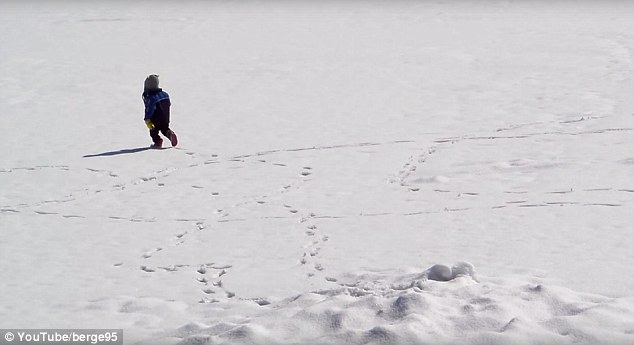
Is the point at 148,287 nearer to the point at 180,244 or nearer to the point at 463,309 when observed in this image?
the point at 180,244

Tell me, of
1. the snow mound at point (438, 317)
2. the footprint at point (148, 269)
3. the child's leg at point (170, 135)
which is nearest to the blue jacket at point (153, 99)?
the child's leg at point (170, 135)

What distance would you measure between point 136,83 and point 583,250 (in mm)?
12961

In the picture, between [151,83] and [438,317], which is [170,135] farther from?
[438,317]

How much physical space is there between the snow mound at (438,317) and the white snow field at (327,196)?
0.06 ft

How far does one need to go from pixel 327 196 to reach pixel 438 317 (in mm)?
4511

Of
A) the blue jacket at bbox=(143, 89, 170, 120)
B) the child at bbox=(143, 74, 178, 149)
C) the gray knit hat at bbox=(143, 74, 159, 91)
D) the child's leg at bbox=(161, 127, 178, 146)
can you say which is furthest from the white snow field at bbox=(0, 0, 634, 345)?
the gray knit hat at bbox=(143, 74, 159, 91)

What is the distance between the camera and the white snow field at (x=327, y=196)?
6188 mm

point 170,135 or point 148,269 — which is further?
point 170,135

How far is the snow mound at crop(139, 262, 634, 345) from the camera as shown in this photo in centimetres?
557

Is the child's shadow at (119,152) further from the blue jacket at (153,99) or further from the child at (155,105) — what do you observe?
the blue jacket at (153,99)

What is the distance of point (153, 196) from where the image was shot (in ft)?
34.2

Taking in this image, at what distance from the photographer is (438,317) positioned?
5816mm

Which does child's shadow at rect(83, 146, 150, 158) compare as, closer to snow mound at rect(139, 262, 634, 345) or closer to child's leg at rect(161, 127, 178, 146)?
child's leg at rect(161, 127, 178, 146)

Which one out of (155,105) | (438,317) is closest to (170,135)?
(155,105)
